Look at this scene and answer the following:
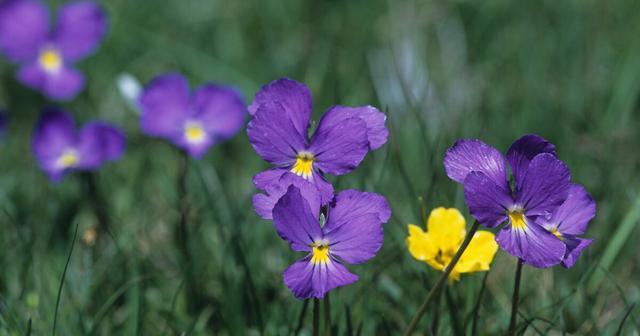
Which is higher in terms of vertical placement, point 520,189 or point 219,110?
point 520,189

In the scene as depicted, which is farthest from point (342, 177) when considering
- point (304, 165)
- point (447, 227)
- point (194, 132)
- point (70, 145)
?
point (70, 145)

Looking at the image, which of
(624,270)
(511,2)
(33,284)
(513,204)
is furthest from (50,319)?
(511,2)

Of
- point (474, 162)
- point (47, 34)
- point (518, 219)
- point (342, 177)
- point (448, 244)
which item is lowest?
point (47, 34)

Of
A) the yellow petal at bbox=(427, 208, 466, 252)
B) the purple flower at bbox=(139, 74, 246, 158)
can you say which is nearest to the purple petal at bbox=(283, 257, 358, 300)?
the yellow petal at bbox=(427, 208, 466, 252)

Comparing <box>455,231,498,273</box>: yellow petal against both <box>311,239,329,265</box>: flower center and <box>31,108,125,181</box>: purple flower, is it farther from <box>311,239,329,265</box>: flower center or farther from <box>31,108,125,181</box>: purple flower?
<box>31,108,125,181</box>: purple flower

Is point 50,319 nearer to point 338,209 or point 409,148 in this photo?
point 338,209

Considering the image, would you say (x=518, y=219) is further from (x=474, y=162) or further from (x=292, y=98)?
(x=292, y=98)

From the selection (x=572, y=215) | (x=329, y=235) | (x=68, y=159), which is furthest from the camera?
(x=68, y=159)
